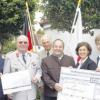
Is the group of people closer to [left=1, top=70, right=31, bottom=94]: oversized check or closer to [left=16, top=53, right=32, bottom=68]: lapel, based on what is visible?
[left=16, top=53, right=32, bottom=68]: lapel

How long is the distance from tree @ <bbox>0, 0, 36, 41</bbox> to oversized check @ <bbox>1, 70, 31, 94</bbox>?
45.2 ft

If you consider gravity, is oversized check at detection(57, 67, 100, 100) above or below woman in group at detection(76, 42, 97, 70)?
below

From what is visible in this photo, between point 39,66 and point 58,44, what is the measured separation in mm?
515

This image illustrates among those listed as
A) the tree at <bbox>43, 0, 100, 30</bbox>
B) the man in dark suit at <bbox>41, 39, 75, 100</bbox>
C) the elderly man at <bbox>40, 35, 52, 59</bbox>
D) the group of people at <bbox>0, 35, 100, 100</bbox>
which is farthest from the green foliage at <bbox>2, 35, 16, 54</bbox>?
the man in dark suit at <bbox>41, 39, 75, 100</bbox>

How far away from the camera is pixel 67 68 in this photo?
6.99 meters

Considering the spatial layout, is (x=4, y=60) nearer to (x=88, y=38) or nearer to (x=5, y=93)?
(x=5, y=93)

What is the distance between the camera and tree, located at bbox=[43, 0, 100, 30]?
15.3 meters

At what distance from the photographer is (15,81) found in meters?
7.28

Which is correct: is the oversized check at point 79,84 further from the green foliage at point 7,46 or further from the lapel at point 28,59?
the green foliage at point 7,46

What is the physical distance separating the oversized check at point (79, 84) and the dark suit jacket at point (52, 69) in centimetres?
22

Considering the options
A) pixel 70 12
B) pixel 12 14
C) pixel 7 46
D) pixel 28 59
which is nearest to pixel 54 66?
pixel 28 59

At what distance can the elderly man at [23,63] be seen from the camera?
7316mm

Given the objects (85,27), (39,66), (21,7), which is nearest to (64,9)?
(85,27)

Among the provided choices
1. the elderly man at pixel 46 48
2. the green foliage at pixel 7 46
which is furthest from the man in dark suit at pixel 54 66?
the green foliage at pixel 7 46
